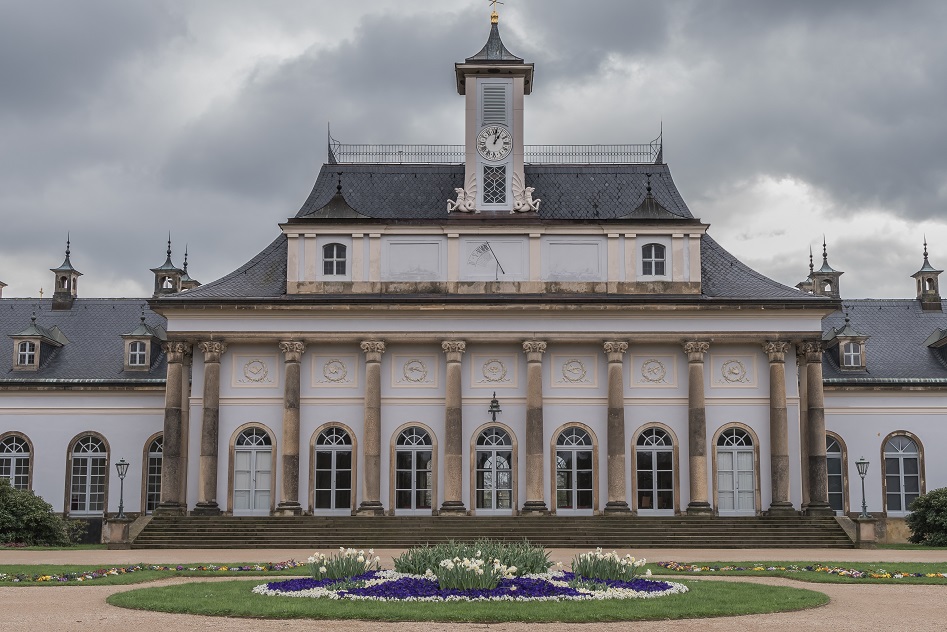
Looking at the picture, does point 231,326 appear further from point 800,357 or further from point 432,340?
point 800,357

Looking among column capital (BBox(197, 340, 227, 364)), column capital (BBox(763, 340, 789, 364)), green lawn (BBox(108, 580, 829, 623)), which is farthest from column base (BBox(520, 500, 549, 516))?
green lawn (BBox(108, 580, 829, 623))

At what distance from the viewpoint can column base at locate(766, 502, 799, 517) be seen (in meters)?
39.8

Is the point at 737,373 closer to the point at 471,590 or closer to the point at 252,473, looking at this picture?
the point at 252,473

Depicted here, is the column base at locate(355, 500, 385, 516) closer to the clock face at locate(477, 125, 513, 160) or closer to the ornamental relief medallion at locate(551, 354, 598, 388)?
the ornamental relief medallion at locate(551, 354, 598, 388)

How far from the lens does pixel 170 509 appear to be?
131 ft

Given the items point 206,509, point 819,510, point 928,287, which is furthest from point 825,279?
point 206,509

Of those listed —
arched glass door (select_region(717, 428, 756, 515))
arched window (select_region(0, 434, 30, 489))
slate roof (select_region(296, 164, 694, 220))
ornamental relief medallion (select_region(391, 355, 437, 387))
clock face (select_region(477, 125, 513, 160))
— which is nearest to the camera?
arched glass door (select_region(717, 428, 756, 515))

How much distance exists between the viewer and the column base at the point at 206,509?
131 ft

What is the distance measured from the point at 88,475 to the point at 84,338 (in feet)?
21.9

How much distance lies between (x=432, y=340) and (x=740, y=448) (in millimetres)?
11833

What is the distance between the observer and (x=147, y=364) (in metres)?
49.0

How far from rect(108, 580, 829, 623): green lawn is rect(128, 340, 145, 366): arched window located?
97.3ft

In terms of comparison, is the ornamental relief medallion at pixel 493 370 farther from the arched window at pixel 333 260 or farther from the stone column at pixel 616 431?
the arched window at pixel 333 260

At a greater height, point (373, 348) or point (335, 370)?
point (373, 348)
